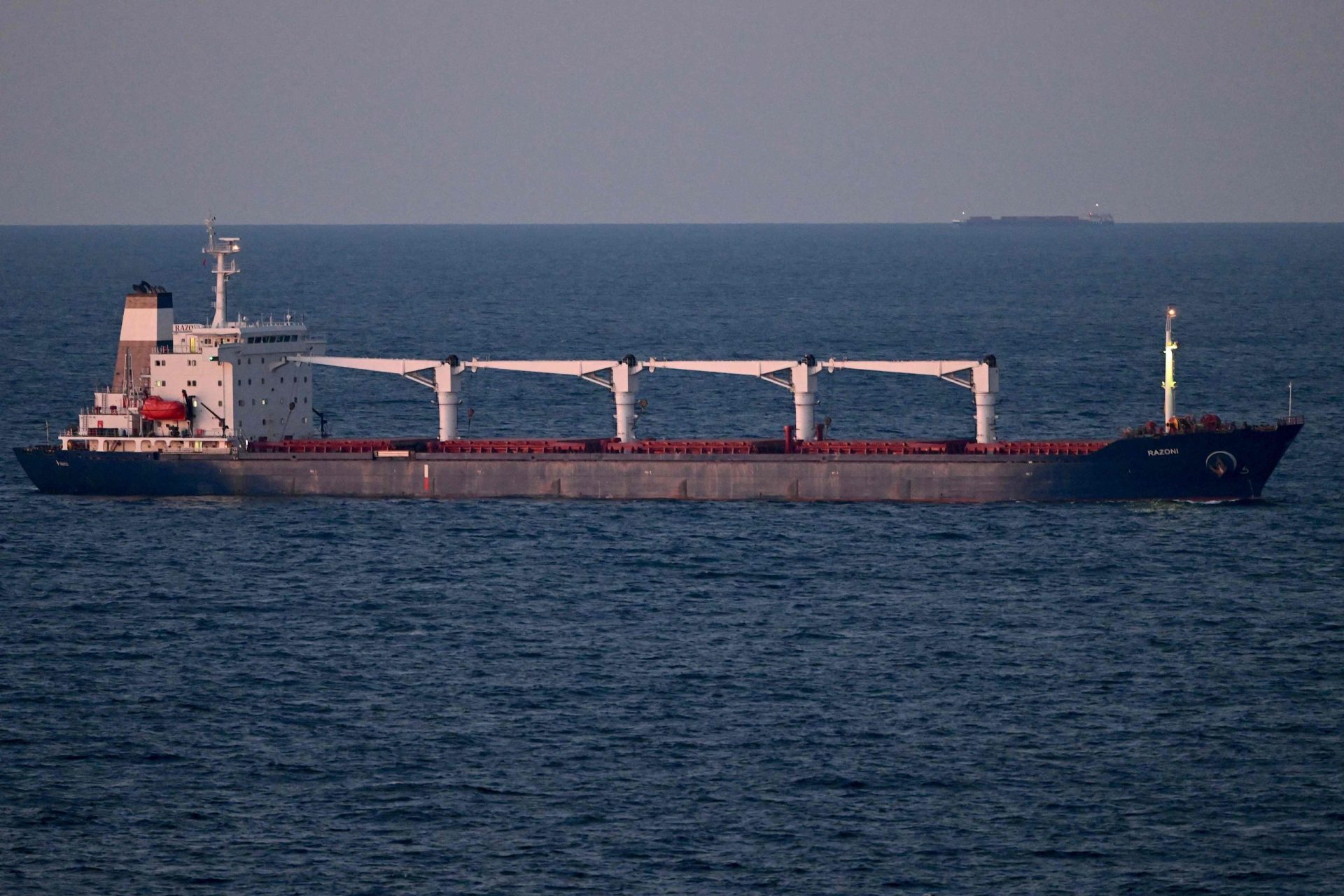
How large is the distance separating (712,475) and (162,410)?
22.7m

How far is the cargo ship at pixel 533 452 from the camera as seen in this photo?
68938 mm

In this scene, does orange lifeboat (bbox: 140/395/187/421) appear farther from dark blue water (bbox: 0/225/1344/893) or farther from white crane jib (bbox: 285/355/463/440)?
white crane jib (bbox: 285/355/463/440)

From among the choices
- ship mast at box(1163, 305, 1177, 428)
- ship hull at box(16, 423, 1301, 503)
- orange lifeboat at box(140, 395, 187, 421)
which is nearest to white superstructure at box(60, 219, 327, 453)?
orange lifeboat at box(140, 395, 187, 421)

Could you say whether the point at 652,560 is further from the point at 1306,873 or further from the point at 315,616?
the point at 1306,873

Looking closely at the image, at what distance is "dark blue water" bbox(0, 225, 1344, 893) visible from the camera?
3756cm

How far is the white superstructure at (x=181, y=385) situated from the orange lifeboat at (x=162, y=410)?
3 centimetres

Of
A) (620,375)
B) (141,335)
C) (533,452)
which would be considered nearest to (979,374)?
(620,375)

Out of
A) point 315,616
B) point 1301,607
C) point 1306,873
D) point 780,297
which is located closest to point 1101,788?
point 1306,873

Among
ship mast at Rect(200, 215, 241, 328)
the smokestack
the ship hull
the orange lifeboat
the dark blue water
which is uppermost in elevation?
ship mast at Rect(200, 215, 241, 328)

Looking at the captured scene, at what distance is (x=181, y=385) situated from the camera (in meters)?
75.8

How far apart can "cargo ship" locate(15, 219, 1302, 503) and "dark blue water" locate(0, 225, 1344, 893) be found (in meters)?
1.20

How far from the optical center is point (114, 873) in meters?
36.9

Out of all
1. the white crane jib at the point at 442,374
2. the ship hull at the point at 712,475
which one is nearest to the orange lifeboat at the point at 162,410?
the ship hull at the point at 712,475

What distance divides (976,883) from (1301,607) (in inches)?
915
